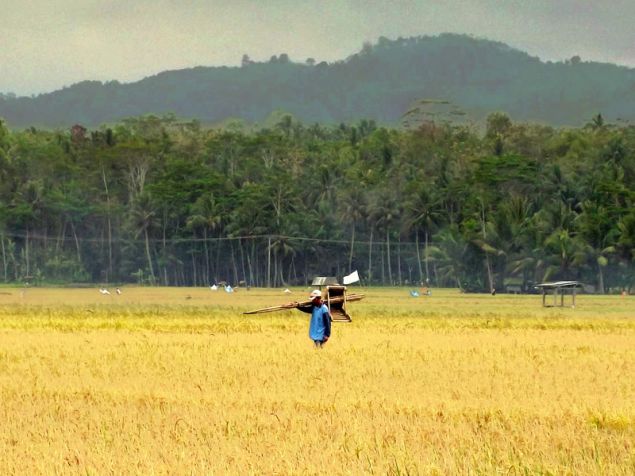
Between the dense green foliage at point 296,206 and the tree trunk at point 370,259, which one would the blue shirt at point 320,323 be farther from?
the tree trunk at point 370,259

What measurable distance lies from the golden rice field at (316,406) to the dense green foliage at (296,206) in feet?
270

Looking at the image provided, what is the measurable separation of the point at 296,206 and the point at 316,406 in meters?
112

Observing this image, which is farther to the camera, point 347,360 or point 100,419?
point 347,360

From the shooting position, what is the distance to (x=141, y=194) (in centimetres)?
12888

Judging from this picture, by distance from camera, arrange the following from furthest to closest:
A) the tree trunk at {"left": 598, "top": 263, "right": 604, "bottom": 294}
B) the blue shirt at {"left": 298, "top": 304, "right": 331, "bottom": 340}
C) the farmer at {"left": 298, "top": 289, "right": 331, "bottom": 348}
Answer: the tree trunk at {"left": 598, "top": 263, "right": 604, "bottom": 294} → the blue shirt at {"left": 298, "top": 304, "right": 331, "bottom": 340} → the farmer at {"left": 298, "top": 289, "right": 331, "bottom": 348}

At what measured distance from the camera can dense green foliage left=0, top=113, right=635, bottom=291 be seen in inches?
4530

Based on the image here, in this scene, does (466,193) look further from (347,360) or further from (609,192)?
(347,360)

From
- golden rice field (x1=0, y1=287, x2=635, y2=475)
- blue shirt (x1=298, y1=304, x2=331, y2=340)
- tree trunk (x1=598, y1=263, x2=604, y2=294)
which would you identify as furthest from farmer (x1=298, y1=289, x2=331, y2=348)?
tree trunk (x1=598, y1=263, x2=604, y2=294)

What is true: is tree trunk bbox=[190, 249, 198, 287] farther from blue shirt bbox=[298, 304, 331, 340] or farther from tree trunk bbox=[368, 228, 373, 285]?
blue shirt bbox=[298, 304, 331, 340]

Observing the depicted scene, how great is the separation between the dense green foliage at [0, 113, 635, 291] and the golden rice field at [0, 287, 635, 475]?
270 ft

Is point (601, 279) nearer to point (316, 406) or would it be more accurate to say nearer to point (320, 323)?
point (320, 323)

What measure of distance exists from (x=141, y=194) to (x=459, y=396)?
113 m

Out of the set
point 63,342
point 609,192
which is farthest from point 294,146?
point 63,342

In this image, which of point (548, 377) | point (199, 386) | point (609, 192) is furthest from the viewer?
point (609, 192)
